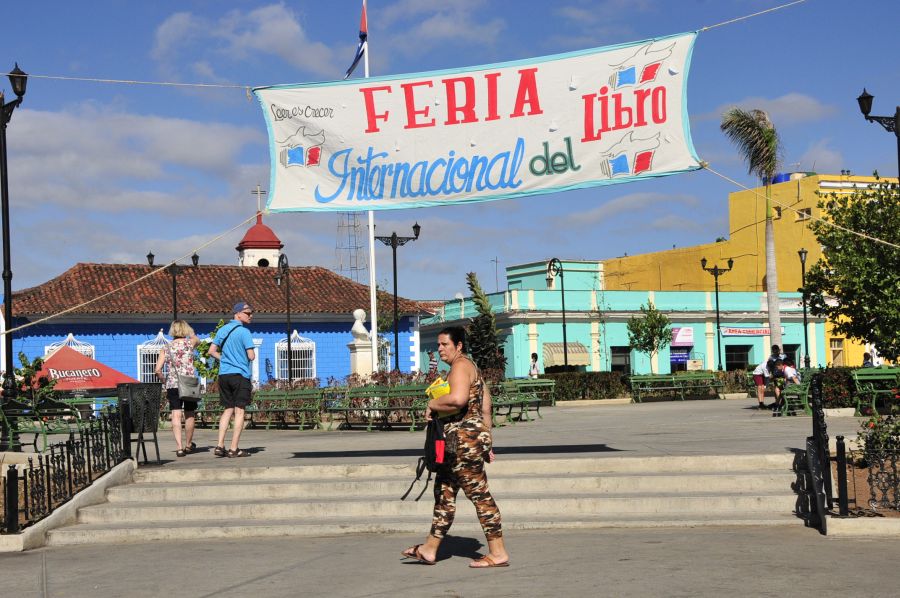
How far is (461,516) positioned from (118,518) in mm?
3222

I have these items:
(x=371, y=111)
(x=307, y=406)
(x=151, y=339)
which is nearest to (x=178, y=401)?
(x=371, y=111)

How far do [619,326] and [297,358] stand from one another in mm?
18709

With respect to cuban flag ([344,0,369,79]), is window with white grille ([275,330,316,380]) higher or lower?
lower

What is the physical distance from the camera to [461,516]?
9523 mm

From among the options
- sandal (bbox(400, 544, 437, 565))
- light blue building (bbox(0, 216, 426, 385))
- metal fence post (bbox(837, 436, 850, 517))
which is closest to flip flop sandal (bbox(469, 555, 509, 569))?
sandal (bbox(400, 544, 437, 565))

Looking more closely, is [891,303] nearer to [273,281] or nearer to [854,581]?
[854,581]

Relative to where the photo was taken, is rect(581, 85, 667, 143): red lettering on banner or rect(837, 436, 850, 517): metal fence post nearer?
rect(837, 436, 850, 517): metal fence post

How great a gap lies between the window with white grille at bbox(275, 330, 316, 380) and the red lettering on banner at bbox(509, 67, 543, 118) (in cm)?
3348

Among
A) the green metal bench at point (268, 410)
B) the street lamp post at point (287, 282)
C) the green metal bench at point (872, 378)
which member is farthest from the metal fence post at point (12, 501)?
the street lamp post at point (287, 282)

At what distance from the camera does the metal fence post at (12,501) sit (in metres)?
8.69

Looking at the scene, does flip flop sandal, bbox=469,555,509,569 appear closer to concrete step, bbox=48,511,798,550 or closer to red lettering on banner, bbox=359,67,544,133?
concrete step, bbox=48,511,798,550

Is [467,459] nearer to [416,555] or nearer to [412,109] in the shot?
[416,555]

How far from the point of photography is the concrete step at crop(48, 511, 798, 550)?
898 cm

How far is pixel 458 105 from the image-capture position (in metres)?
10.8
